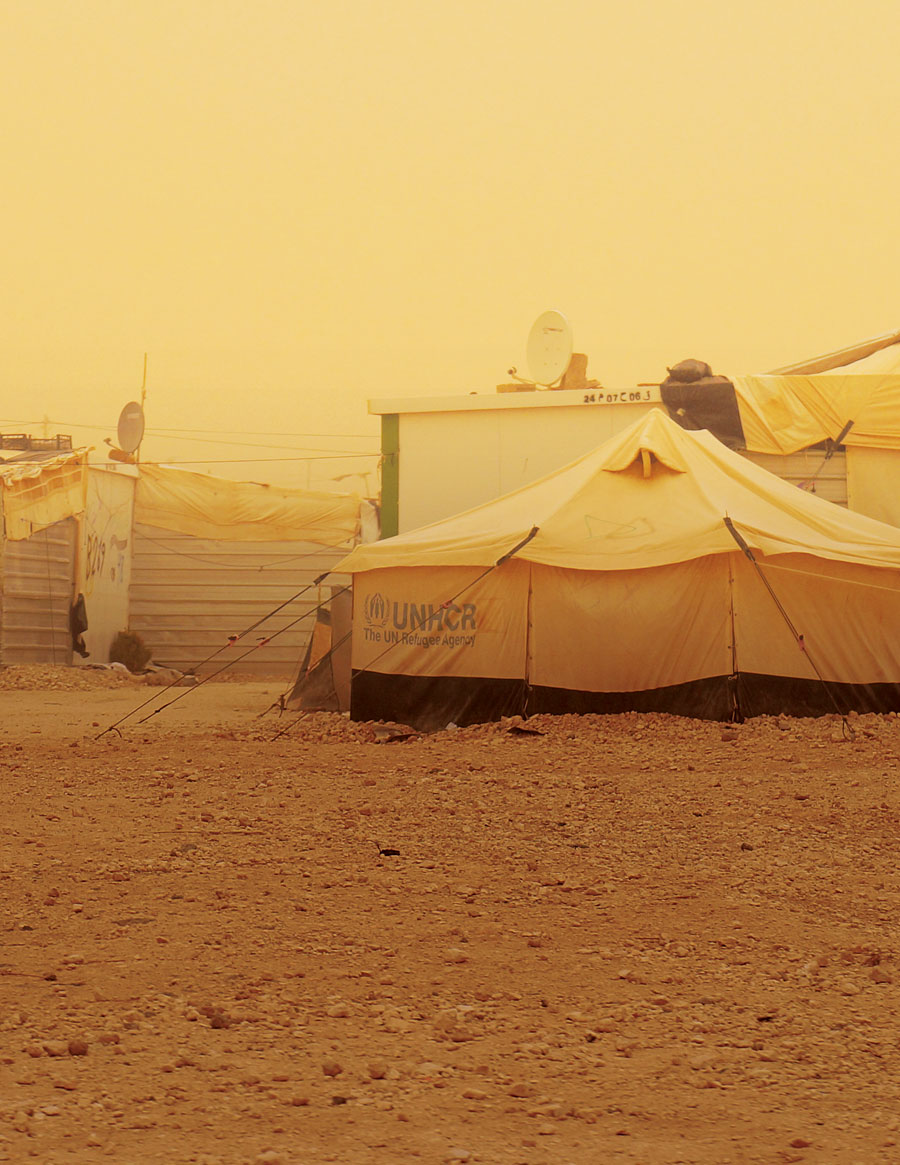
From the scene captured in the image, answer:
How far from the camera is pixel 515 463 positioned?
15109 mm

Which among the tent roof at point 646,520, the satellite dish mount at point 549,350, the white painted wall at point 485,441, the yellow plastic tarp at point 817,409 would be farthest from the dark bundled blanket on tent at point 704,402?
the tent roof at point 646,520

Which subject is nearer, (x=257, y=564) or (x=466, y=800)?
(x=466, y=800)

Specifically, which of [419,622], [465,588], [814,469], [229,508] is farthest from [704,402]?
[229,508]

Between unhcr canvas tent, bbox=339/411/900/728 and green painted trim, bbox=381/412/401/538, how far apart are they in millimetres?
4579

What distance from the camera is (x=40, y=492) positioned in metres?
18.0

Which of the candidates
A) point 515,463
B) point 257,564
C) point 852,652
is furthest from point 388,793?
point 257,564

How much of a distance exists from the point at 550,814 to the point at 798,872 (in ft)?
5.18

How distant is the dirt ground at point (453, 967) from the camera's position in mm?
2611

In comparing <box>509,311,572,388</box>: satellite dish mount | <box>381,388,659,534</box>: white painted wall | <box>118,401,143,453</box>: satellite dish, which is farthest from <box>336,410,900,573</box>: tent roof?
<box>118,401,143,453</box>: satellite dish

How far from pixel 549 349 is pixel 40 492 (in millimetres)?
7518

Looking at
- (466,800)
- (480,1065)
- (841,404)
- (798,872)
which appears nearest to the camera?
(480,1065)

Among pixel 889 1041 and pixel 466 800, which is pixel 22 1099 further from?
pixel 466 800

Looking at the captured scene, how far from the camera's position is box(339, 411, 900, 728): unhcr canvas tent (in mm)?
9945

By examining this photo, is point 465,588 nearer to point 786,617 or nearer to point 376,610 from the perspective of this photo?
point 376,610
